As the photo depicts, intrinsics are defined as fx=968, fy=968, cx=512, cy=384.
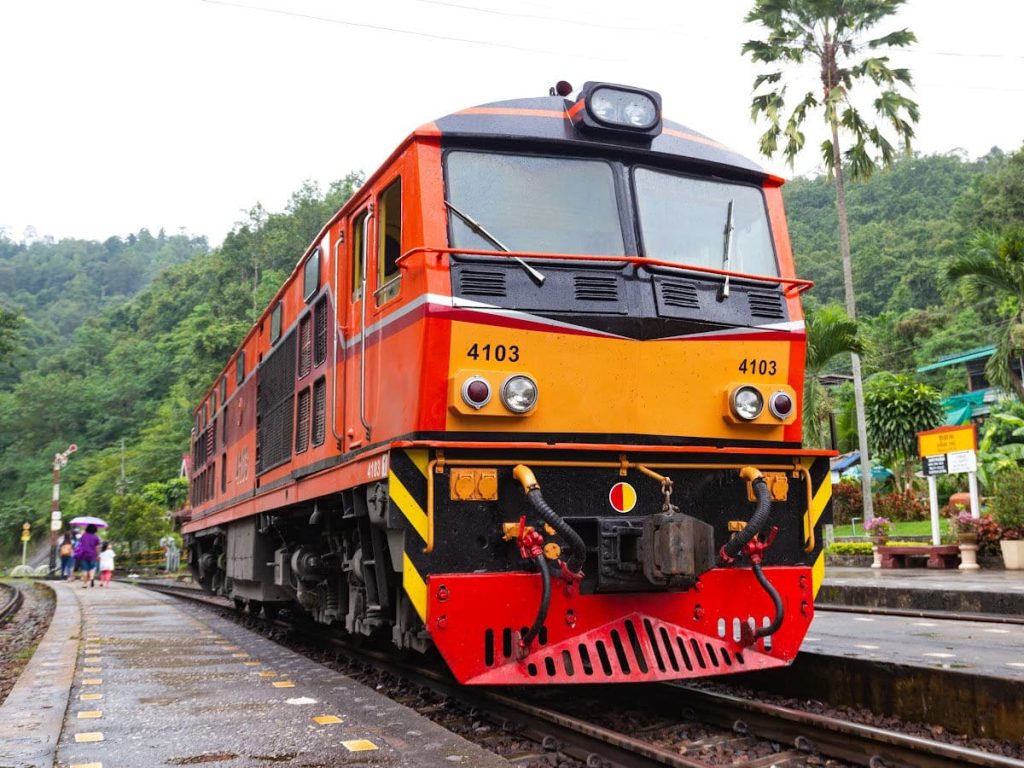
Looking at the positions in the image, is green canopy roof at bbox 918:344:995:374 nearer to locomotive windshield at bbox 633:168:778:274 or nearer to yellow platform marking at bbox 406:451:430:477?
locomotive windshield at bbox 633:168:778:274

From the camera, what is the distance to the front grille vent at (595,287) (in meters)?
5.52

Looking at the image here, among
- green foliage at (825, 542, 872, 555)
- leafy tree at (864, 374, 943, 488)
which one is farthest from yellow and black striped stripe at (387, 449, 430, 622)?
leafy tree at (864, 374, 943, 488)

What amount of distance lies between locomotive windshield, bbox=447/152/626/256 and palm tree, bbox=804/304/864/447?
45.5 ft

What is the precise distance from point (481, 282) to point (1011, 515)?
522 inches

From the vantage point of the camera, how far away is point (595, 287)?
5.54m

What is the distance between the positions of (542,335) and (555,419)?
0.48 metres

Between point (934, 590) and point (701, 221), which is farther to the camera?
point (934, 590)

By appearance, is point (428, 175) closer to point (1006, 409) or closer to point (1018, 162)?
point (1006, 409)

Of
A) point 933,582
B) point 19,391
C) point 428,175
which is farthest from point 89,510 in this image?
point 428,175

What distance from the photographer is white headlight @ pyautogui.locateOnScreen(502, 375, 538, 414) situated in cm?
532

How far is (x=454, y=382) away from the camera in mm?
5266

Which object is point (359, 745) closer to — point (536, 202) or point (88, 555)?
point (536, 202)

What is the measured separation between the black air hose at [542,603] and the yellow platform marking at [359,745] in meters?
0.98

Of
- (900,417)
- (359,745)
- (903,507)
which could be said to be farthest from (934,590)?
(903,507)
